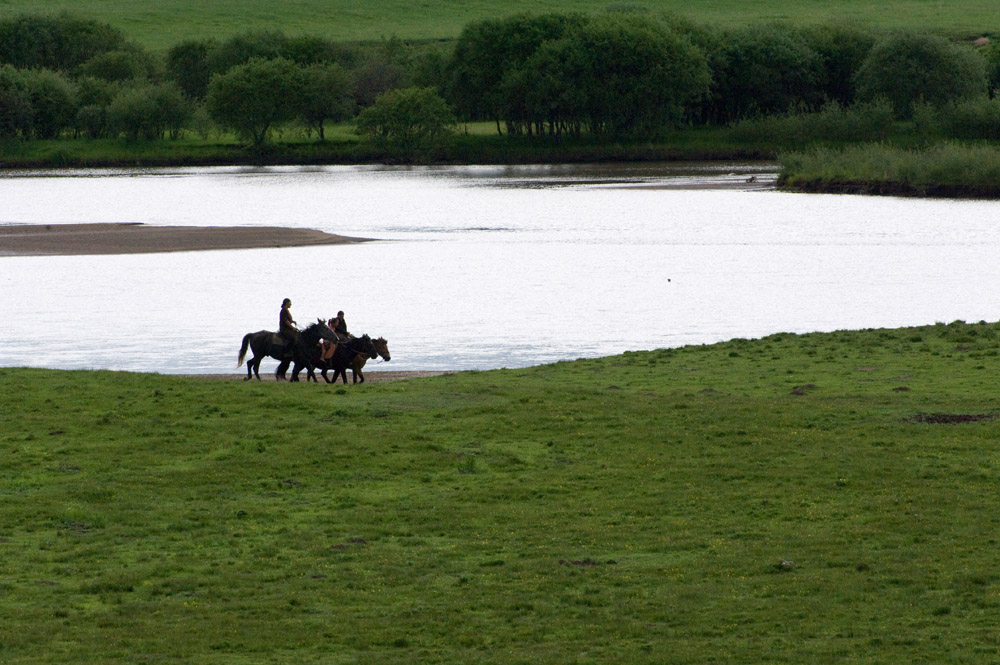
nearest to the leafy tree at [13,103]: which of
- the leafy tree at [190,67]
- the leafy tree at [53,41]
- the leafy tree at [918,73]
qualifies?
the leafy tree at [190,67]

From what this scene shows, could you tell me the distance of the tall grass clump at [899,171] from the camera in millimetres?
86188

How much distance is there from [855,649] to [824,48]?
13555 cm

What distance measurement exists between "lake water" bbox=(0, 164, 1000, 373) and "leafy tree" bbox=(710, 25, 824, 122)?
1533 inches

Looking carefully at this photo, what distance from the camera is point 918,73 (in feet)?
413

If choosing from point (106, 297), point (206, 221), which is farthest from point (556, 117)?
point (106, 297)

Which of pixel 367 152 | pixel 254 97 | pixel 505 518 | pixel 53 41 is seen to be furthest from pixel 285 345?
pixel 53 41

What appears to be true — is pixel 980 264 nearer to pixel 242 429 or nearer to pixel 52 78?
pixel 242 429

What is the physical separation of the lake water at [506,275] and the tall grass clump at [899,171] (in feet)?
10.9

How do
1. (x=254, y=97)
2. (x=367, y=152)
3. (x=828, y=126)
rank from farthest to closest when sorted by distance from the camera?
(x=367, y=152)
(x=254, y=97)
(x=828, y=126)

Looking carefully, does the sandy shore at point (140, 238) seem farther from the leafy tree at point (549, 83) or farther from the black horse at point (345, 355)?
the leafy tree at point (549, 83)

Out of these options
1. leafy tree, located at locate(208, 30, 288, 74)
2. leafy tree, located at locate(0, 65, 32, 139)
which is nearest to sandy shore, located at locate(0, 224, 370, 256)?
leafy tree, located at locate(0, 65, 32, 139)

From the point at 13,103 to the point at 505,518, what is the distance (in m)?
129

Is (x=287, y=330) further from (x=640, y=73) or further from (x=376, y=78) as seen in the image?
(x=376, y=78)

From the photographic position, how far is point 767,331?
35.0 m
